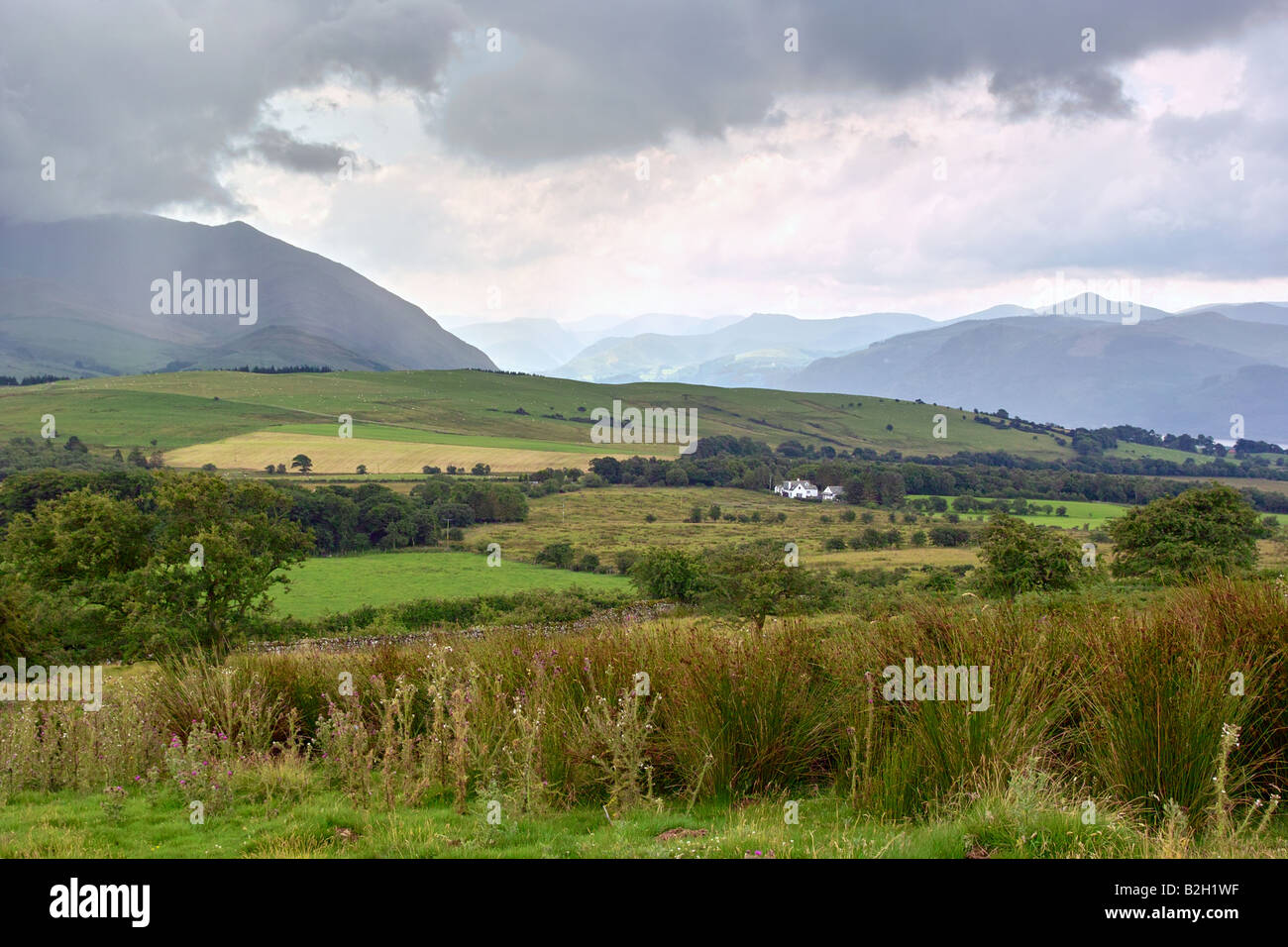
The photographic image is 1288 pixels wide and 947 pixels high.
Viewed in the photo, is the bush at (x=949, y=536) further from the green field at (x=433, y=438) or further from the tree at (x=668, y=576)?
the green field at (x=433, y=438)

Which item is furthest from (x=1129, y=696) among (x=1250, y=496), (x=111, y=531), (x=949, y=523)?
(x=1250, y=496)

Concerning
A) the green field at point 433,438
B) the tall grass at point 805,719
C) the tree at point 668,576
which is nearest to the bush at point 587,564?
the tree at point 668,576

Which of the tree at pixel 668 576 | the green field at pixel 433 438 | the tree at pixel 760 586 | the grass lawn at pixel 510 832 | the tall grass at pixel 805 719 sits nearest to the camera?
the grass lawn at pixel 510 832

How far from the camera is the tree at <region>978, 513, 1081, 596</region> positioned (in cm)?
3612

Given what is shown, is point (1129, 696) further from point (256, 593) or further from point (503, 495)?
point (503, 495)

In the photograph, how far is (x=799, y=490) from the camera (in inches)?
5876

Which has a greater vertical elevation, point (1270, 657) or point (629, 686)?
point (1270, 657)

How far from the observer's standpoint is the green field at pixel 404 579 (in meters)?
63.2

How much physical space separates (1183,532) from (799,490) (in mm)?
108919

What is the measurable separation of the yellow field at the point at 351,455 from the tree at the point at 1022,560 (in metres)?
116

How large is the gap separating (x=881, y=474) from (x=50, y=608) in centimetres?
13678
